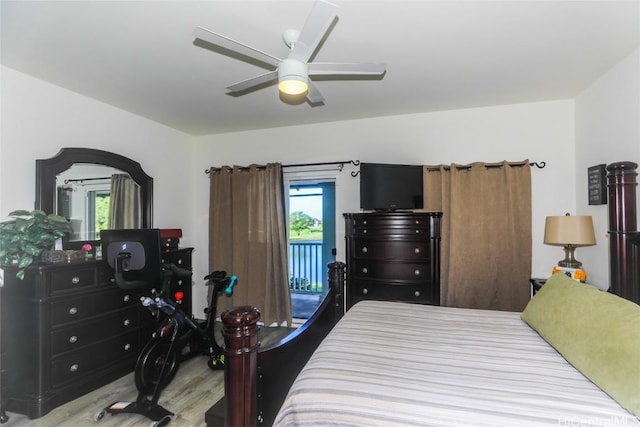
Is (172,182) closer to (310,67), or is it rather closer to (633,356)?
(310,67)

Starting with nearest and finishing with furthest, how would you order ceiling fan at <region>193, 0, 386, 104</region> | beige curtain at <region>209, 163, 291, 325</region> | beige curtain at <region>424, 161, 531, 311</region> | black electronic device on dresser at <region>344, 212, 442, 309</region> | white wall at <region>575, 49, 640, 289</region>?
ceiling fan at <region>193, 0, 386, 104</region>, white wall at <region>575, 49, 640, 289</region>, black electronic device on dresser at <region>344, 212, 442, 309</region>, beige curtain at <region>424, 161, 531, 311</region>, beige curtain at <region>209, 163, 291, 325</region>

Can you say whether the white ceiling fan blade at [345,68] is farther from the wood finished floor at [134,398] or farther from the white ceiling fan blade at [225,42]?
the wood finished floor at [134,398]

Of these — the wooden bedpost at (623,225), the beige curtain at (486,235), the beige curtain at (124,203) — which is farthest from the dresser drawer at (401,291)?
the beige curtain at (124,203)

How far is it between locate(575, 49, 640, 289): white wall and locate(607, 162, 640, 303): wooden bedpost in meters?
0.30

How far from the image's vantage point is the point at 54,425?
6.90 ft

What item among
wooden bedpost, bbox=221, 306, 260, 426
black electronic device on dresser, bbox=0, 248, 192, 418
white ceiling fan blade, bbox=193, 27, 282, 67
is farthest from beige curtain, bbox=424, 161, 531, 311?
black electronic device on dresser, bbox=0, 248, 192, 418

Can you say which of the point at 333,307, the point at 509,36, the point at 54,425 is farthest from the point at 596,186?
the point at 54,425

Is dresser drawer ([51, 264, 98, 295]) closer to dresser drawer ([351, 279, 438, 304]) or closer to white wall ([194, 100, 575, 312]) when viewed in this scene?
white wall ([194, 100, 575, 312])

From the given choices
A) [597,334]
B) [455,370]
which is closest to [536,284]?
[597,334]

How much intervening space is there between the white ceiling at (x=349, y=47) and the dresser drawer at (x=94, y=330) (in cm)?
195

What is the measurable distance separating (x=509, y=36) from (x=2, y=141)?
3643mm

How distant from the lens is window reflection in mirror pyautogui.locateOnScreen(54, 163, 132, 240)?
2.79m

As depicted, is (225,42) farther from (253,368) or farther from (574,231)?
(574,231)

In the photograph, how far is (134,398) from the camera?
2.45 meters
